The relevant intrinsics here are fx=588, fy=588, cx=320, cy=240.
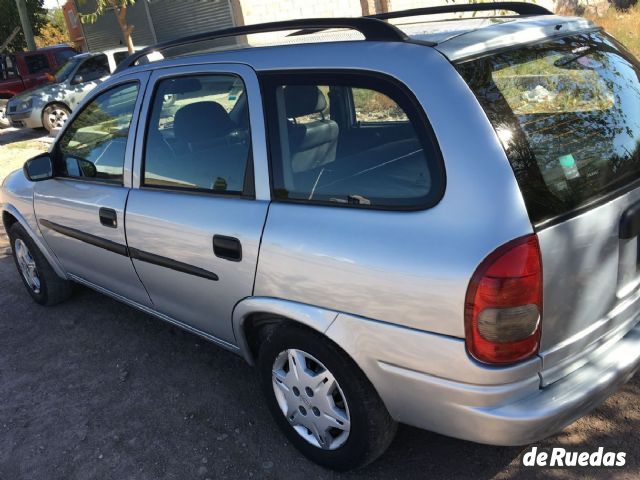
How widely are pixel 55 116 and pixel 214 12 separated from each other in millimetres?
6101

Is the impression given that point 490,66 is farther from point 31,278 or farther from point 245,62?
point 31,278

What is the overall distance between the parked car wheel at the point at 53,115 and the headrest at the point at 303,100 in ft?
39.3

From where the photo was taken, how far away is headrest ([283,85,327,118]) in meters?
2.48

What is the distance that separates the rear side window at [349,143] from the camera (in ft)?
6.79

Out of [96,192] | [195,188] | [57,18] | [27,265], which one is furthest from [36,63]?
[57,18]

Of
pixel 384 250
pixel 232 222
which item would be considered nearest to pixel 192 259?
pixel 232 222

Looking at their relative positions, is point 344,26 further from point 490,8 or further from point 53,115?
point 53,115

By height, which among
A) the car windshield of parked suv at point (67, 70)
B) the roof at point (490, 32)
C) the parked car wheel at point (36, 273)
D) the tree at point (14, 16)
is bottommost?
the parked car wheel at point (36, 273)

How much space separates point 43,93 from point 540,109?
13.0 meters

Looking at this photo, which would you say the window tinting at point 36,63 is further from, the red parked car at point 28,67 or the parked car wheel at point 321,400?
the parked car wheel at point 321,400

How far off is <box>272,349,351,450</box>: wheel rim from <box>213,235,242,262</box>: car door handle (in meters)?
0.47

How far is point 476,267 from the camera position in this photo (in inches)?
73.2

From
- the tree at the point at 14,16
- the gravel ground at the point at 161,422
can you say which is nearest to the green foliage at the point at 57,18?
the tree at the point at 14,16

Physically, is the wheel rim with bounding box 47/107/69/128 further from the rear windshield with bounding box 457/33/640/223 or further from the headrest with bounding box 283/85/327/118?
the rear windshield with bounding box 457/33/640/223
